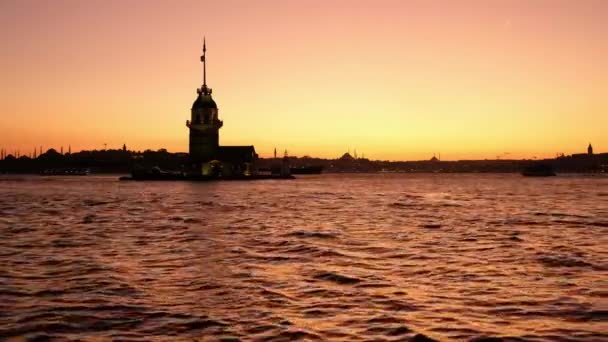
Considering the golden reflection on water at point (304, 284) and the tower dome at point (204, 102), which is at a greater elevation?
the tower dome at point (204, 102)

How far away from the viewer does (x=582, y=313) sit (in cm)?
1189

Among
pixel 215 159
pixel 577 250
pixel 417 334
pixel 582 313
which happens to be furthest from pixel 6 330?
pixel 215 159

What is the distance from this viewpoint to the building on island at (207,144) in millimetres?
142750

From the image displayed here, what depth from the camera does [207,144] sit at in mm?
142875

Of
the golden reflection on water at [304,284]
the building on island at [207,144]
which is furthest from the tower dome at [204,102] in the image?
the golden reflection on water at [304,284]

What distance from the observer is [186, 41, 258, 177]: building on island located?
14275cm

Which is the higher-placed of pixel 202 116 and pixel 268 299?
pixel 202 116

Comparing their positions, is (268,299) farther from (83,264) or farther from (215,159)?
(215,159)

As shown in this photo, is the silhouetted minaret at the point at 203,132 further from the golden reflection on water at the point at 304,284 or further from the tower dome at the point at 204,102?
the golden reflection on water at the point at 304,284

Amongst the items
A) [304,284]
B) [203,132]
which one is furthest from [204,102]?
[304,284]

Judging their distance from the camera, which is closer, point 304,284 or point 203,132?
point 304,284

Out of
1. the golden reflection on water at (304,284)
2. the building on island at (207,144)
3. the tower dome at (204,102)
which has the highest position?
the tower dome at (204,102)

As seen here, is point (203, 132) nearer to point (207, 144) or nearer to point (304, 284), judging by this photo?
point (207, 144)

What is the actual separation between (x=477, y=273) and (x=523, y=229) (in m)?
16.4
